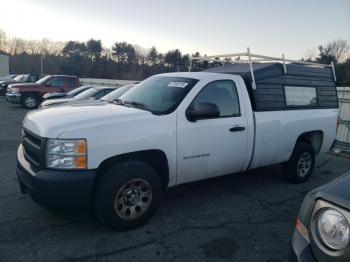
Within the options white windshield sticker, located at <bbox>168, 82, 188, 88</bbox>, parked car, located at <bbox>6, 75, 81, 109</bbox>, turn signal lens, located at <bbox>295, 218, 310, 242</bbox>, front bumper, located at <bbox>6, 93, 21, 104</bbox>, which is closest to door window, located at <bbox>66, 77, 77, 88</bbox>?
parked car, located at <bbox>6, 75, 81, 109</bbox>

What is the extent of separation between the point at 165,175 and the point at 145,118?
81cm

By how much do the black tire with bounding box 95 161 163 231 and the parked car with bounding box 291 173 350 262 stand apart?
1938 millimetres

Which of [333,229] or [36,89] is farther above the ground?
[36,89]

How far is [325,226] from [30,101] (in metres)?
17.9

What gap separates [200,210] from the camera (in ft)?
15.1

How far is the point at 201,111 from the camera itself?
13.5 feet

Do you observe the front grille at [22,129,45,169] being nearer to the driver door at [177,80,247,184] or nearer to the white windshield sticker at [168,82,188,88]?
the driver door at [177,80,247,184]

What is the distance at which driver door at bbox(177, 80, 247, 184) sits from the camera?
4.20 m

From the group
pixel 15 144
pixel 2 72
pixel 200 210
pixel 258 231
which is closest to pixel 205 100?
pixel 200 210

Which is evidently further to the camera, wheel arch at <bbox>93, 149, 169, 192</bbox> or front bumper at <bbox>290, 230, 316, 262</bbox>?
wheel arch at <bbox>93, 149, 169, 192</bbox>

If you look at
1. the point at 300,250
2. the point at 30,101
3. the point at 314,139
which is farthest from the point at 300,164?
the point at 30,101

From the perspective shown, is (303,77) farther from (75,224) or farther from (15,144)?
(15,144)

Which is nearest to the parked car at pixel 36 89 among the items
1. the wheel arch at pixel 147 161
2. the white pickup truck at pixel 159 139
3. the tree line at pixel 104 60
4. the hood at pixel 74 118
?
the white pickup truck at pixel 159 139

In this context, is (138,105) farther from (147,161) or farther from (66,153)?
(66,153)
